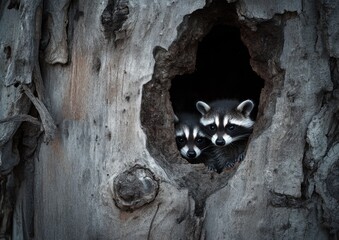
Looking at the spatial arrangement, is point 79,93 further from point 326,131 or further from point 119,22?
point 326,131

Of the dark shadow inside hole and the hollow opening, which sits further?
the dark shadow inside hole

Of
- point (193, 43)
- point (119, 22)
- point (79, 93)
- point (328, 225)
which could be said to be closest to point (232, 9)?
point (193, 43)

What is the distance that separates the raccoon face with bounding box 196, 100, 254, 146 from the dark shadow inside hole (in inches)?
19.9

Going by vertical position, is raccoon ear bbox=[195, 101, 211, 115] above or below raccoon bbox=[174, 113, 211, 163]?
above

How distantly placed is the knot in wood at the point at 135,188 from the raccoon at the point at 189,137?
4.26 ft

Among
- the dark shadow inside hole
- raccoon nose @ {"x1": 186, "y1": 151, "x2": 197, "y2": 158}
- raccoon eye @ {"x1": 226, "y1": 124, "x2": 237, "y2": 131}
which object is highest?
the dark shadow inside hole

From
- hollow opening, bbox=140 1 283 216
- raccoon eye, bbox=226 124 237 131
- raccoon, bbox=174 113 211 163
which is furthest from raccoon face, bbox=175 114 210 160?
hollow opening, bbox=140 1 283 216

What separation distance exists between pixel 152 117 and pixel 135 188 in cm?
52

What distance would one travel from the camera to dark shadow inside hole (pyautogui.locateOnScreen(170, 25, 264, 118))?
5598 mm

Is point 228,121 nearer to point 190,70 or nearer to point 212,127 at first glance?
point 212,127

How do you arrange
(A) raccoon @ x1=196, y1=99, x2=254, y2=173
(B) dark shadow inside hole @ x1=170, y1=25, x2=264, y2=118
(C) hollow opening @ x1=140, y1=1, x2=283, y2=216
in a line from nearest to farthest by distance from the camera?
(C) hollow opening @ x1=140, y1=1, x2=283, y2=216 → (A) raccoon @ x1=196, y1=99, x2=254, y2=173 → (B) dark shadow inside hole @ x1=170, y1=25, x2=264, y2=118

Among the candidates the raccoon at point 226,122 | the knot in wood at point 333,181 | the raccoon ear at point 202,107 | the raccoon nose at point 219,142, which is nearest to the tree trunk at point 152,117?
the knot in wood at point 333,181

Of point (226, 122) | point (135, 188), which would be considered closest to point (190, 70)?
point (135, 188)

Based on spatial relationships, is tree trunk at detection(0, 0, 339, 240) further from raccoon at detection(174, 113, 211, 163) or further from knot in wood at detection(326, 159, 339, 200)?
raccoon at detection(174, 113, 211, 163)
